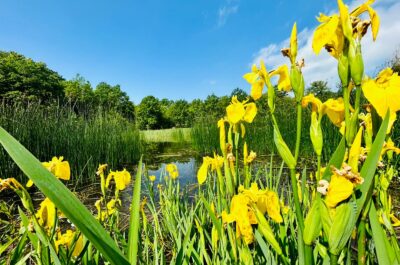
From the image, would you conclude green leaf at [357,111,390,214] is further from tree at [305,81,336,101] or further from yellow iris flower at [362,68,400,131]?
tree at [305,81,336,101]

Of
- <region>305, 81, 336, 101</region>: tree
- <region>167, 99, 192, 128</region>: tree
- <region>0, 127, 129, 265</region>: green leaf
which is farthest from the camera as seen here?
<region>167, 99, 192, 128</region>: tree

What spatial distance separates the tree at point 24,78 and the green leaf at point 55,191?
97.0ft

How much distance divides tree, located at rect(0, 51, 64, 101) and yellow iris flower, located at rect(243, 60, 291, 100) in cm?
2940

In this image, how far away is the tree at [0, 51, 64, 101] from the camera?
88.2 ft

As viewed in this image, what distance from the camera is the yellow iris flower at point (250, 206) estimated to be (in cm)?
70

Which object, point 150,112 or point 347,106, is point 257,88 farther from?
point 150,112

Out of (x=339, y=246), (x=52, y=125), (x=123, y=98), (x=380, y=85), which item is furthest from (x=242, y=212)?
(x=123, y=98)

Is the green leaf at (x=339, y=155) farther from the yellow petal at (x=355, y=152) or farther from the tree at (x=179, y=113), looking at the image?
the tree at (x=179, y=113)

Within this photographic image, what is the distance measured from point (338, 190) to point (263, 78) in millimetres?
332

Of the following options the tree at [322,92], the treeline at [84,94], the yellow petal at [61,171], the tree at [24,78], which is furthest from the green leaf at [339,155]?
the tree at [24,78]

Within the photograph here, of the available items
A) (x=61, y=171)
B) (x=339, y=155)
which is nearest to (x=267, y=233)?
(x=339, y=155)

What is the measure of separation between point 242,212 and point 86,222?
1.69ft

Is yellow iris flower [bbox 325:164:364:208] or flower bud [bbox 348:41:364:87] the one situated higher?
flower bud [bbox 348:41:364:87]

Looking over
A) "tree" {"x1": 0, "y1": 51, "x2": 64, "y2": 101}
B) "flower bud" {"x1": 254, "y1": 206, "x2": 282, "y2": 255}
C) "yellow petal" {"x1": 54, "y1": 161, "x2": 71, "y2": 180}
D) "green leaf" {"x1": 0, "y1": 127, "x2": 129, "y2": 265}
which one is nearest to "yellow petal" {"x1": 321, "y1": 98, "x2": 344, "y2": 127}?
"flower bud" {"x1": 254, "y1": 206, "x2": 282, "y2": 255}
